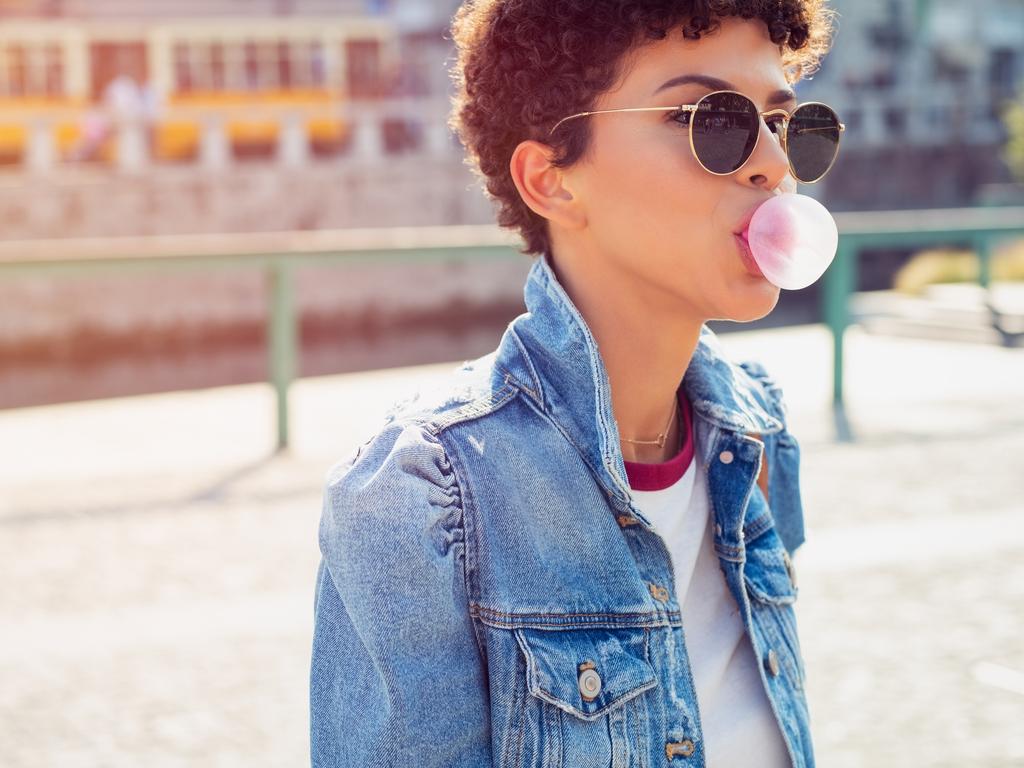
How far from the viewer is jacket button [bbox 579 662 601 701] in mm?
1409

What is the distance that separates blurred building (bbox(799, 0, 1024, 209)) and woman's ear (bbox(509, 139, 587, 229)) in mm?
27148

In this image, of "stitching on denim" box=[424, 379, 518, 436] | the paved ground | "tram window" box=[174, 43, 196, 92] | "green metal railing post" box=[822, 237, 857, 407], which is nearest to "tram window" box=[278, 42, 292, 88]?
"tram window" box=[174, 43, 196, 92]

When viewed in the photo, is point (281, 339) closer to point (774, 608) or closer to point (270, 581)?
point (270, 581)

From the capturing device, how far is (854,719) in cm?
301

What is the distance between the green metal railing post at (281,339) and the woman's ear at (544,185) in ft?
14.1

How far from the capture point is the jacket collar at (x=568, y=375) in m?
1.49

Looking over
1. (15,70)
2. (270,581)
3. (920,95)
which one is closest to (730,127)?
(270,581)

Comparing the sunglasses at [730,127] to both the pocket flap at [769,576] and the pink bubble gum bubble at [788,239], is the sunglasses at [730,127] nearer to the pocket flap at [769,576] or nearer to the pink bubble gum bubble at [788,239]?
the pink bubble gum bubble at [788,239]

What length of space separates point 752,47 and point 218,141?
876 inches

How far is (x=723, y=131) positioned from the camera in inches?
58.4

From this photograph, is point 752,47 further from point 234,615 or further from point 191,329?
point 191,329

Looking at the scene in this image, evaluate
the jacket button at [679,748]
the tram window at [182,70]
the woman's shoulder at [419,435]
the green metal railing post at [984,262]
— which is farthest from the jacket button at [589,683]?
the tram window at [182,70]

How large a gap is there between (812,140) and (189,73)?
26.7 meters

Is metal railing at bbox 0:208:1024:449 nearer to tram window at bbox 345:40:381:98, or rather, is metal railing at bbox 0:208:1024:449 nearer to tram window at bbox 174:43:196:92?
tram window at bbox 174:43:196:92
